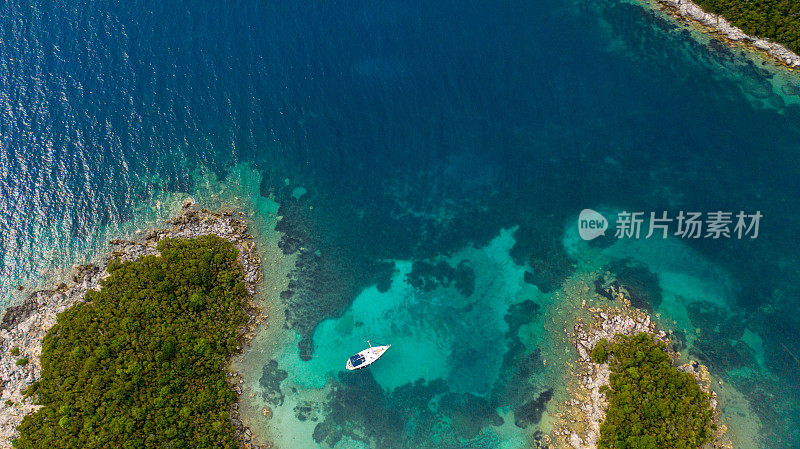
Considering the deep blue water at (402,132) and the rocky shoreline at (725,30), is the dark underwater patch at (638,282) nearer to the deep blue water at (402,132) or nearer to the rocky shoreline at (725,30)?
the deep blue water at (402,132)

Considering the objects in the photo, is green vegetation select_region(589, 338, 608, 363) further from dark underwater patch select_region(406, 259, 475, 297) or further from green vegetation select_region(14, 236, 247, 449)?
green vegetation select_region(14, 236, 247, 449)

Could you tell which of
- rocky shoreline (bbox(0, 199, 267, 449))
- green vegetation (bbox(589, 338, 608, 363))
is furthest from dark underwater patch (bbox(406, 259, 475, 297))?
rocky shoreline (bbox(0, 199, 267, 449))

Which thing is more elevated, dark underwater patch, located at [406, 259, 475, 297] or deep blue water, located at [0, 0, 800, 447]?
deep blue water, located at [0, 0, 800, 447]

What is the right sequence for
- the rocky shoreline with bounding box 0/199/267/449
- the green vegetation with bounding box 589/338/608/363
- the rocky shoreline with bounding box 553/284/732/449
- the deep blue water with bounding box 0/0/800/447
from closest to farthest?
the rocky shoreline with bounding box 553/284/732/449
the rocky shoreline with bounding box 0/199/267/449
the green vegetation with bounding box 589/338/608/363
the deep blue water with bounding box 0/0/800/447

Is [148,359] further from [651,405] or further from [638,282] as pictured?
[638,282]

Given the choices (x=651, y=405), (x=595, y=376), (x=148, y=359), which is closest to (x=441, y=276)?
(x=595, y=376)

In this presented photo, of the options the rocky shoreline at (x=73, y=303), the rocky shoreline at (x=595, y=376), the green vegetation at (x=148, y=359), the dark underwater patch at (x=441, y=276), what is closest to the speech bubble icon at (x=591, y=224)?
the rocky shoreline at (x=595, y=376)
